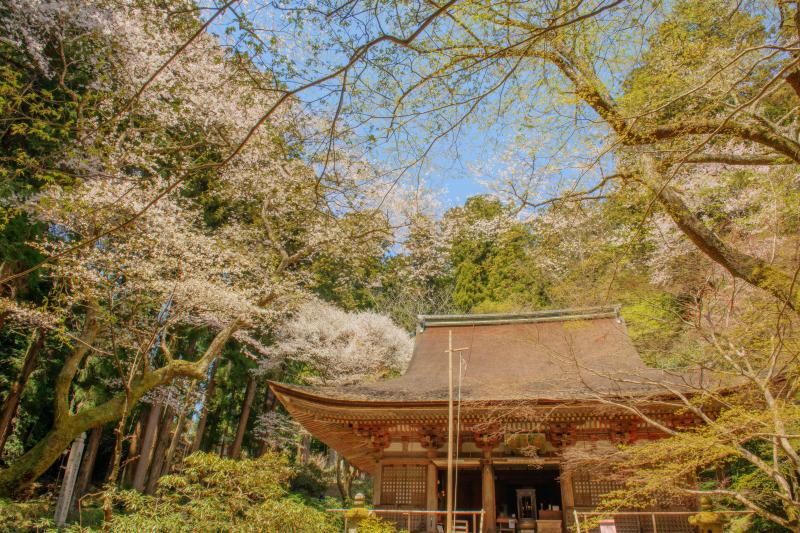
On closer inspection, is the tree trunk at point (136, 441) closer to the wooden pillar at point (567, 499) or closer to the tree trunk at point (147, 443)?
the tree trunk at point (147, 443)

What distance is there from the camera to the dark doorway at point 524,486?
945 centimetres

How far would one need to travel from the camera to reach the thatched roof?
6.94 meters

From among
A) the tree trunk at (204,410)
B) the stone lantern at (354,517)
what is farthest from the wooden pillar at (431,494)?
the tree trunk at (204,410)

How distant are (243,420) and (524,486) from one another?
987 cm

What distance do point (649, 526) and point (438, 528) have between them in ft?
9.89

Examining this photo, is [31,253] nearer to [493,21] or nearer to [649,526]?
[493,21]

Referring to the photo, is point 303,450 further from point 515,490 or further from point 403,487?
point 403,487

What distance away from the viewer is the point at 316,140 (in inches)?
105

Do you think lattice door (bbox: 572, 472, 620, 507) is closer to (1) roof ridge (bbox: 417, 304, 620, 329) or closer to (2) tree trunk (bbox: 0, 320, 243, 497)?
(1) roof ridge (bbox: 417, 304, 620, 329)

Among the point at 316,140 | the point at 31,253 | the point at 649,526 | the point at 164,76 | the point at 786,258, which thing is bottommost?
the point at 649,526

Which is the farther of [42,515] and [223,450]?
[223,450]

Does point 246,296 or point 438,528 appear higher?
point 246,296

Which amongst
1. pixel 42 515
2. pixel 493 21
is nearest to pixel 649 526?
pixel 493 21

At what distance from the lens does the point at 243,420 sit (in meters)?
15.4
